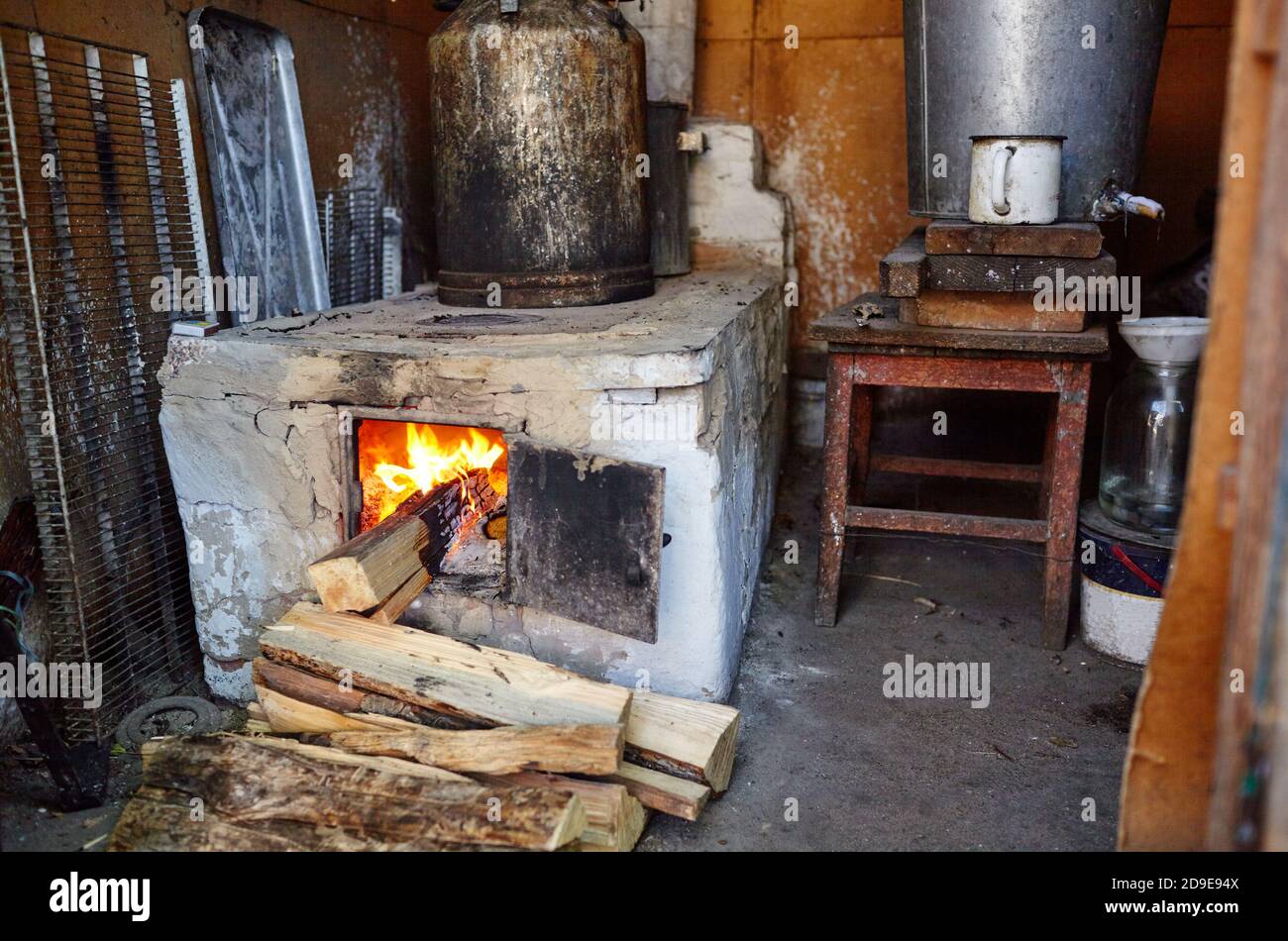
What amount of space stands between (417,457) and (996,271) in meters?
1.97

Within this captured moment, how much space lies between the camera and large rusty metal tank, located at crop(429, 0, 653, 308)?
3.57 metres

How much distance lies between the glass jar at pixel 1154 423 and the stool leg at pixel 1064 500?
0.61ft

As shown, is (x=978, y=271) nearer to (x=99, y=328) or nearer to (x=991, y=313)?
(x=991, y=313)

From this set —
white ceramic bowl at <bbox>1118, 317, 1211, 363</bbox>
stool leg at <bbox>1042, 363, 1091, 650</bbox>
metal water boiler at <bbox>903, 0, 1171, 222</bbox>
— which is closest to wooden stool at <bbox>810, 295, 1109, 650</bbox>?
stool leg at <bbox>1042, 363, 1091, 650</bbox>

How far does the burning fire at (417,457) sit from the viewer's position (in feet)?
11.0

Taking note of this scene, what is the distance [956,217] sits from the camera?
3693mm

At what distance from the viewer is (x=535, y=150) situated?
363cm

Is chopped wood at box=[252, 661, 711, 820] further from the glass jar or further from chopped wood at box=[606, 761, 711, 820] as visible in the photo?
the glass jar

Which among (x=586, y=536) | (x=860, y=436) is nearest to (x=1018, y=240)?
(x=860, y=436)

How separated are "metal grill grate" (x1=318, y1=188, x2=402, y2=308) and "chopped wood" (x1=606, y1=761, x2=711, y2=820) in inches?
96.5

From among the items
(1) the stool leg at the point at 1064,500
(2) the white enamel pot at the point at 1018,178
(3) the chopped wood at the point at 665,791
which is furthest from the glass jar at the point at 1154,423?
(3) the chopped wood at the point at 665,791

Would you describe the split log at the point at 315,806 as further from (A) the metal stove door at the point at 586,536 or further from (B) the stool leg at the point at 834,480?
(B) the stool leg at the point at 834,480

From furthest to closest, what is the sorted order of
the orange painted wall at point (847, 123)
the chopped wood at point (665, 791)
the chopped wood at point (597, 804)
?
the orange painted wall at point (847, 123) < the chopped wood at point (665, 791) < the chopped wood at point (597, 804)
